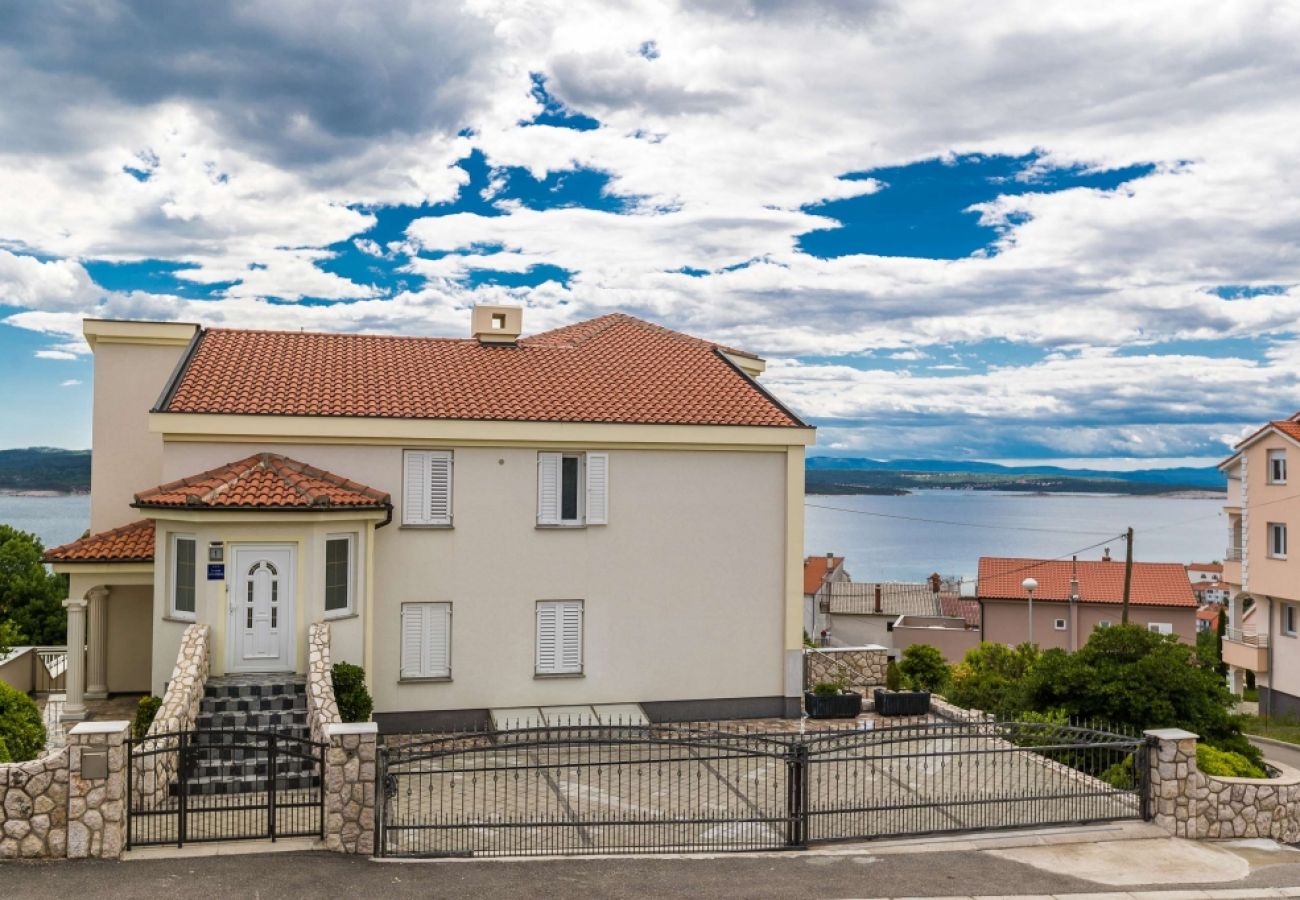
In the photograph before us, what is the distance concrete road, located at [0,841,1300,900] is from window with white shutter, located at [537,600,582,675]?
8672mm

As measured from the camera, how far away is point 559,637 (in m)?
21.6

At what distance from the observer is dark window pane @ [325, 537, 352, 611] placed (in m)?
18.8

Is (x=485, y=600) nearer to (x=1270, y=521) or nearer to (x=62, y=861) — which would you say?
(x=62, y=861)

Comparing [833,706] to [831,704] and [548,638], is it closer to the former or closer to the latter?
[831,704]

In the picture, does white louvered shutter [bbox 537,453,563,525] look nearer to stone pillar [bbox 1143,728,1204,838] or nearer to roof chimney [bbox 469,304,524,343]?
roof chimney [bbox 469,304,524,343]

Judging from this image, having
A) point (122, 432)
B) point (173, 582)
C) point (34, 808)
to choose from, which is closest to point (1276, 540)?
point (173, 582)

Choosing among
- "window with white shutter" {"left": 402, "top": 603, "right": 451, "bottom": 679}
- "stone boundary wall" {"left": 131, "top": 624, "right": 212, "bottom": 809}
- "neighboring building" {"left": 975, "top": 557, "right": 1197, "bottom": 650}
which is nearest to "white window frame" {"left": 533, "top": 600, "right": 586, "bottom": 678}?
"window with white shutter" {"left": 402, "top": 603, "right": 451, "bottom": 679}

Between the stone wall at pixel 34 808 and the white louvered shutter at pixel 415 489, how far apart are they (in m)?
9.18

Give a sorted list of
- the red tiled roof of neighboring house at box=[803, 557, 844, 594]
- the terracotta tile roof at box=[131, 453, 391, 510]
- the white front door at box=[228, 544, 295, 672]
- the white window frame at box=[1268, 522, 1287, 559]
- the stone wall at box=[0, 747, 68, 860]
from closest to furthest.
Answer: the stone wall at box=[0, 747, 68, 860], the terracotta tile roof at box=[131, 453, 391, 510], the white front door at box=[228, 544, 295, 672], the white window frame at box=[1268, 522, 1287, 559], the red tiled roof of neighboring house at box=[803, 557, 844, 594]

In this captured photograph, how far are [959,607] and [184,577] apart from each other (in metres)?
70.8

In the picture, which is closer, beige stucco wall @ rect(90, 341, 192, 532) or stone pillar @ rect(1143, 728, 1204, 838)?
stone pillar @ rect(1143, 728, 1204, 838)

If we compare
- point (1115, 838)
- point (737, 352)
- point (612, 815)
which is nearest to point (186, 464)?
point (612, 815)

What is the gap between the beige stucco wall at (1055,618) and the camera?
207ft

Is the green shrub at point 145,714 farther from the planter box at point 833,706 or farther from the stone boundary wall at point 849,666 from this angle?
the stone boundary wall at point 849,666
